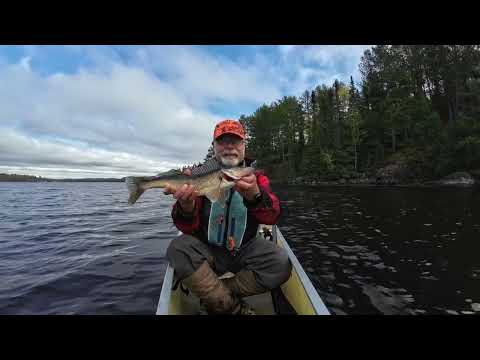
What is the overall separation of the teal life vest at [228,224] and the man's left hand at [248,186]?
1.32 ft

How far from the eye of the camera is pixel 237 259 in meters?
4.25

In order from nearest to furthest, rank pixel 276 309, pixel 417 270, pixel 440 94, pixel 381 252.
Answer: pixel 276 309 → pixel 417 270 → pixel 381 252 → pixel 440 94

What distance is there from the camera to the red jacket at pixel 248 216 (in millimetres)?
4184

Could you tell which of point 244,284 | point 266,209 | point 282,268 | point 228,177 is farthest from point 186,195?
point 282,268

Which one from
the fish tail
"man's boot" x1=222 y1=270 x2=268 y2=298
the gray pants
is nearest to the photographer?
the gray pants

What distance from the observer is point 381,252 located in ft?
30.8

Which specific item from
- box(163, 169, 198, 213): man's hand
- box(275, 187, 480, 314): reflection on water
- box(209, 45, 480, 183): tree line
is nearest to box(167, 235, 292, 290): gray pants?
box(163, 169, 198, 213): man's hand

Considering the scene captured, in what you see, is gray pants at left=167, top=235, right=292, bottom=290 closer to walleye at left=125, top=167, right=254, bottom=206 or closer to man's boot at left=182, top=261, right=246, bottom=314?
man's boot at left=182, top=261, right=246, bottom=314

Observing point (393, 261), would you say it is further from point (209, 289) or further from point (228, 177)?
point (228, 177)

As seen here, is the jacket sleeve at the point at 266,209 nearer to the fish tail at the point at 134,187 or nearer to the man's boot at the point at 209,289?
the man's boot at the point at 209,289

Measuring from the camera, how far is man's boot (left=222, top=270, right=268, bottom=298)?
406 centimetres
